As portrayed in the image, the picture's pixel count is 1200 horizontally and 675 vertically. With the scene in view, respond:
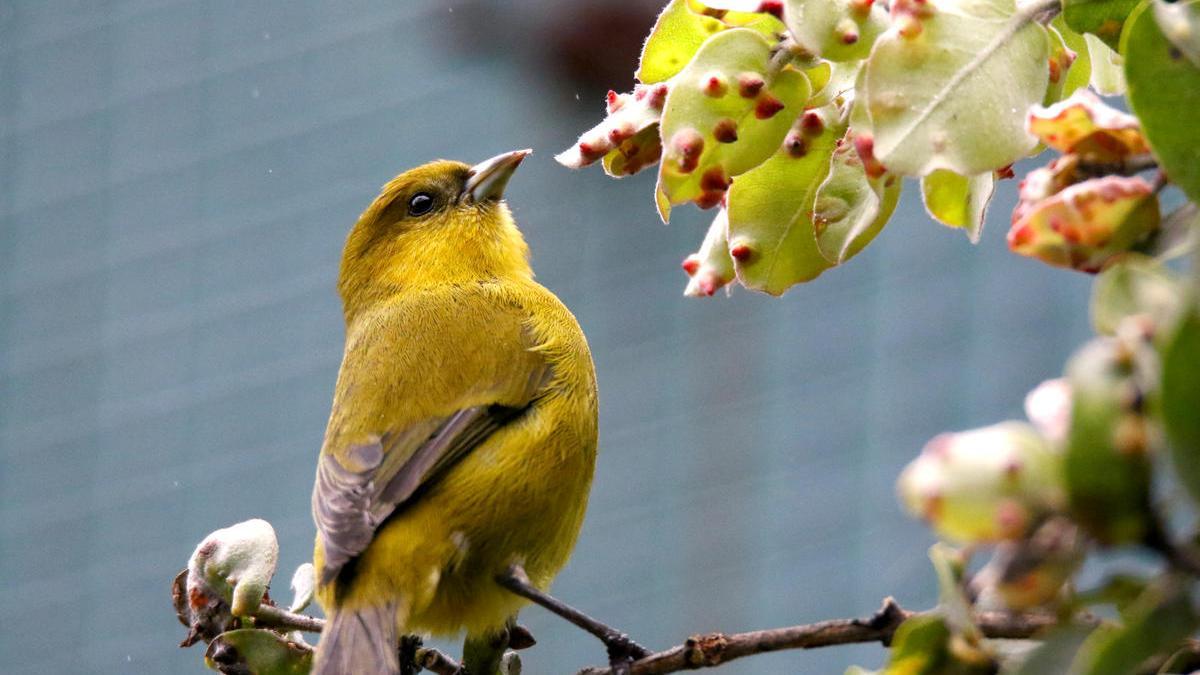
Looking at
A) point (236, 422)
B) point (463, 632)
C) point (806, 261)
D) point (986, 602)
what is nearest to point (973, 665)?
point (986, 602)

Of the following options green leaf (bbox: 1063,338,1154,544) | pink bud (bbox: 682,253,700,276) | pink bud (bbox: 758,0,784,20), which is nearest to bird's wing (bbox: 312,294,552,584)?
pink bud (bbox: 682,253,700,276)

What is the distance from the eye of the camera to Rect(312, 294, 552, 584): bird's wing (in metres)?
2.84

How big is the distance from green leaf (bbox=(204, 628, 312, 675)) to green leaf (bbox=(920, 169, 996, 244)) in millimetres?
863

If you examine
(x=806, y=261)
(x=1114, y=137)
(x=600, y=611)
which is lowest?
(x=600, y=611)

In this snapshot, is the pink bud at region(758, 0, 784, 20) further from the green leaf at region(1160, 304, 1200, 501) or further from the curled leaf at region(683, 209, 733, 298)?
the green leaf at region(1160, 304, 1200, 501)

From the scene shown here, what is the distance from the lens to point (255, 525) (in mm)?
2061

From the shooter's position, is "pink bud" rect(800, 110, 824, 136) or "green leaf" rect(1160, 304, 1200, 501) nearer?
"green leaf" rect(1160, 304, 1200, 501)

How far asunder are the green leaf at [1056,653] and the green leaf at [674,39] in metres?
0.79

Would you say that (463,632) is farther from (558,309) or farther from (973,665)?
(973,665)

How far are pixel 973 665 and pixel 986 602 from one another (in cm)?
6

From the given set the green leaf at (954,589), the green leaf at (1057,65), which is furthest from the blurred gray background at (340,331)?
the green leaf at (954,589)

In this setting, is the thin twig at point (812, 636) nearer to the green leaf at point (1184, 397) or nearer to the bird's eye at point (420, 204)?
the green leaf at point (1184, 397)

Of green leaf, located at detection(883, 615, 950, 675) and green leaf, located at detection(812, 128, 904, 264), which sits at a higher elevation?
green leaf, located at detection(883, 615, 950, 675)

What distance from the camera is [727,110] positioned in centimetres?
152
